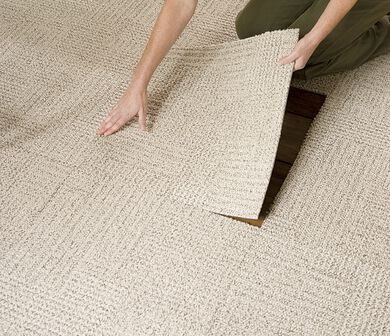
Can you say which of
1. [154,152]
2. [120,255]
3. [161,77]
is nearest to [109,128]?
[154,152]

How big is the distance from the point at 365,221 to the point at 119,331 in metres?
0.49

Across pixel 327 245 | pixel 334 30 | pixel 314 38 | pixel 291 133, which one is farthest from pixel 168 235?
pixel 334 30

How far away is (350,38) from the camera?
139 centimetres

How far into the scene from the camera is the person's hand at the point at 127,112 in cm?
A: 128

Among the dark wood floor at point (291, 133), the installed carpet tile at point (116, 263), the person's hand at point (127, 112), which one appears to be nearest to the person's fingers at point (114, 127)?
the person's hand at point (127, 112)

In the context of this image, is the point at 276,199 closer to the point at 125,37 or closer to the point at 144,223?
the point at 144,223

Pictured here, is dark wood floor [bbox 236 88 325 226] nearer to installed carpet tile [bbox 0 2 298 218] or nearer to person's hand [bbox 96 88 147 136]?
installed carpet tile [bbox 0 2 298 218]

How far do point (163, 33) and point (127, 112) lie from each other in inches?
7.0

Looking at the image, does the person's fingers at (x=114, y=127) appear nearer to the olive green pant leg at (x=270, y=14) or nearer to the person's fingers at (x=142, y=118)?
the person's fingers at (x=142, y=118)

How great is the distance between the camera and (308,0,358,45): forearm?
1211 millimetres

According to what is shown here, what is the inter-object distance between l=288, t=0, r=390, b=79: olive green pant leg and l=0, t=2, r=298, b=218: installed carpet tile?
3.3 inches

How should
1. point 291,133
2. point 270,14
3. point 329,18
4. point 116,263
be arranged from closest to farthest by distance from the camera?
1. point 116,263
2. point 329,18
3. point 291,133
4. point 270,14

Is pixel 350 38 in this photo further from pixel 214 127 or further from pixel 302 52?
pixel 214 127

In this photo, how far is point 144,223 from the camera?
1.13m
